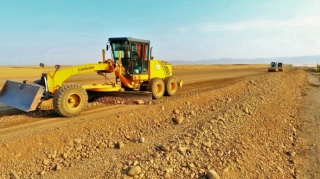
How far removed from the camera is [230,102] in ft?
34.9

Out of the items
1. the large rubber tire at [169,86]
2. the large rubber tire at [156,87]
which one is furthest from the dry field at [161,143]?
the large rubber tire at [169,86]

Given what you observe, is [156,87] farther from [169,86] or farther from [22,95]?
[22,95]

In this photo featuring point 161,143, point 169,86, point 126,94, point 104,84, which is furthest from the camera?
point 169,86

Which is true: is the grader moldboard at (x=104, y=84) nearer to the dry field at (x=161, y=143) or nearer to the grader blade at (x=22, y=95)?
the grader blade at (x=22, y=95)

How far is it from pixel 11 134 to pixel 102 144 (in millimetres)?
2337

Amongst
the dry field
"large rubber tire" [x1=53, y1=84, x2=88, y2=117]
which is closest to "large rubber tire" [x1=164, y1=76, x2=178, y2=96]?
the dry field

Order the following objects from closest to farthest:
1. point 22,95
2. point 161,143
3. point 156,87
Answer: point 161,143 → point 22,95 → point 156,87

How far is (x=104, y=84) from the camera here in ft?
34.3

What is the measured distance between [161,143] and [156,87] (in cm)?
540

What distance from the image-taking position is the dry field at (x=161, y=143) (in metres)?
5.38

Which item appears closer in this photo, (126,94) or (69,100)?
(69,100)

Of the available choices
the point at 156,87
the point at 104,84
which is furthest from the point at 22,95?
the point at 156,87

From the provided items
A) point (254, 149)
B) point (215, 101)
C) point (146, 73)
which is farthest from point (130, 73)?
point (254, 149)

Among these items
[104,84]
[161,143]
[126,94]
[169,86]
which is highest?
[104,84]
